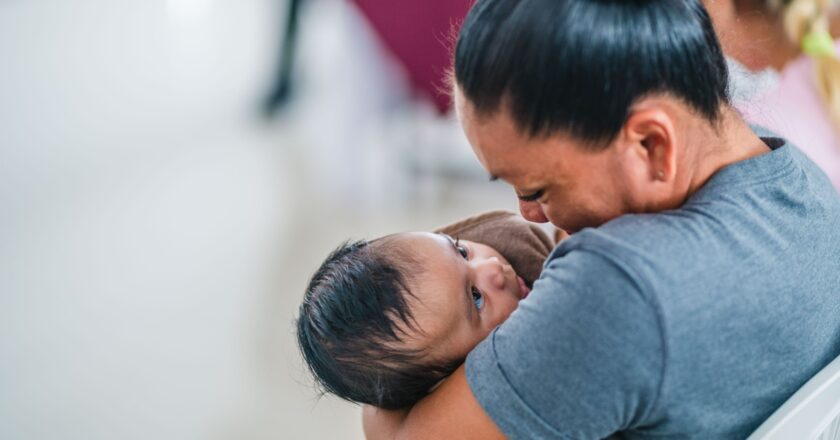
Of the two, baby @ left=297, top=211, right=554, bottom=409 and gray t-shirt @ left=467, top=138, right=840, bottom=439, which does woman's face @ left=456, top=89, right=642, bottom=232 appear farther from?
baby @ left=297, top=211, right=554, bottom=409

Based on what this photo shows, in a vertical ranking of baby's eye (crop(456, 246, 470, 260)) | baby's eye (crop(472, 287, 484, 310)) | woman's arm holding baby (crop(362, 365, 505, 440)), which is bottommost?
woman's arm holding baby (crop(362, 365, 505, 440))

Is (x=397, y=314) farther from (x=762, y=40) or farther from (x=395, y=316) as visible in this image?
(x=762, y=40)

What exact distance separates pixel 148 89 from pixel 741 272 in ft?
7.59

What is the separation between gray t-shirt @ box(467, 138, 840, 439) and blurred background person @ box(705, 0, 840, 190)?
0.40 metres

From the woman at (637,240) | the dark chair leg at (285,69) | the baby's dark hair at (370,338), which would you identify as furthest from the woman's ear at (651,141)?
the dark chair leg at (285,69)

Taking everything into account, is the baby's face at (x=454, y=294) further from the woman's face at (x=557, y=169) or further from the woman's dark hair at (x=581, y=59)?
the woman's dark hair at (x=581, y=59)

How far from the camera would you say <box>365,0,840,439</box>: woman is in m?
0.74

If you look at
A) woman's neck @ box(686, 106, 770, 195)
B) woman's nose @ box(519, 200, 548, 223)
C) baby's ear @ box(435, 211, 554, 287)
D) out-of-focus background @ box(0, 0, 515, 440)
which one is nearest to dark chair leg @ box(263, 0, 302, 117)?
out-of-focus background @ box(0, 0, 515, 440)

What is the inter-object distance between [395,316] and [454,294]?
99mm

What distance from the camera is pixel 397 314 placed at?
109cm

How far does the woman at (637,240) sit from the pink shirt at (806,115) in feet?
2.41

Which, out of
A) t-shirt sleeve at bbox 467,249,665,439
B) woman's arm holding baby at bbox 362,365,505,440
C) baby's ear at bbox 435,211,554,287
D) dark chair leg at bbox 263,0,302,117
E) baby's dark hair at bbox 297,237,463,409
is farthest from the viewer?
dark chair leg at bbox 263,0,302,117

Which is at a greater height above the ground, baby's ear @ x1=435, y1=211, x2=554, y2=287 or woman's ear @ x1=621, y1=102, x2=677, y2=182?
woman's ear @ x1=621, y1=102, x2=677, y2=182

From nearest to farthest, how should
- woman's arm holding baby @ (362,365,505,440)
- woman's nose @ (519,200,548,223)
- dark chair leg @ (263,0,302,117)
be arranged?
woman's arm holding baby @ (362,365,505,440) < woman's nose @ (519,200,548,223) < dark chair leg @ (263,0,302,117)
